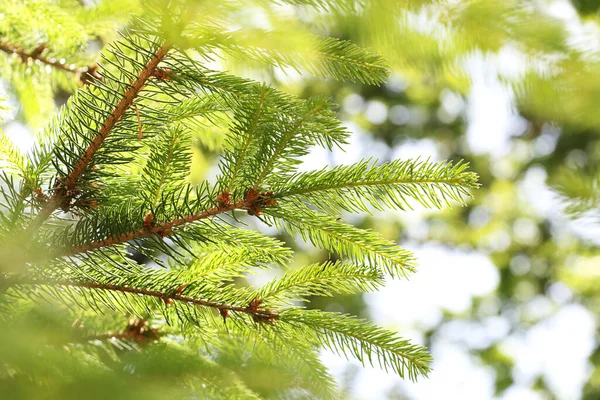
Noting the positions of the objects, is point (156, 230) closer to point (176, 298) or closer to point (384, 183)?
point (176, 298)

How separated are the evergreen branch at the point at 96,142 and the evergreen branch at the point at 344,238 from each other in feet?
0.76

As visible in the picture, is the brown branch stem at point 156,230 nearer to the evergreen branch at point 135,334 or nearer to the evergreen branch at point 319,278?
the evergreen branch at point 319,278

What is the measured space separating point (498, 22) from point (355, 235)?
1.38 ft

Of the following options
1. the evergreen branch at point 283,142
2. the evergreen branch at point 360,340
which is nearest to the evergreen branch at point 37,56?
the evergreen branch at point 283,142

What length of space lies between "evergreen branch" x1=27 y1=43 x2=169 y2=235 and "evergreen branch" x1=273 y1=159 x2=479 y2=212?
220 mm

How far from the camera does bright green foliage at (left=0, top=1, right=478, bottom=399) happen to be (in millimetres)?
688

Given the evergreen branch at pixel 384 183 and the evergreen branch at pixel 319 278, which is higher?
the evergreen branch at pixel 384 183

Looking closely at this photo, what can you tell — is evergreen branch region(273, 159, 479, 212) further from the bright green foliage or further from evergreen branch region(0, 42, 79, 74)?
evergreen branch region(0, 42, 79, 74)

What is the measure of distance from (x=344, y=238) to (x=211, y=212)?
0.20 metres

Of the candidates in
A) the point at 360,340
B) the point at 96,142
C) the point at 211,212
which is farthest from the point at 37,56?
the point at 360,340

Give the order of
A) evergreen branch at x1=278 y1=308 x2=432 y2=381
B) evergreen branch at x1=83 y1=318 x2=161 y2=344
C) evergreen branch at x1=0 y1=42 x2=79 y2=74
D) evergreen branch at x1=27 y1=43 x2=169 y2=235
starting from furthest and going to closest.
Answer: evergreen branch at x1=0 y1=42 x2=79 y2=74 < evergreen branch at x1=83 y1=318 x2=161 y2=344 < evergreen branch at x1=278 y1=308 x2=432 y2=381 < evergreen branch at x1=27 y1=43 x2=169 y2=235

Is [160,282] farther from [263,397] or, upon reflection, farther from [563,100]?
[563,100]

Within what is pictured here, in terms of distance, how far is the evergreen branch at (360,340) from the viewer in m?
0.77

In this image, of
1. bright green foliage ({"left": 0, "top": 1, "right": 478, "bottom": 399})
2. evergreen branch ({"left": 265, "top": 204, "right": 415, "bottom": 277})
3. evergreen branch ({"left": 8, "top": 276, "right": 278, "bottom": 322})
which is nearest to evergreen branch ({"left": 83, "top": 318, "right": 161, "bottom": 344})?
bright green foliage ({"left": 0, "top": 1, "right": 478, "bottom": 399})
